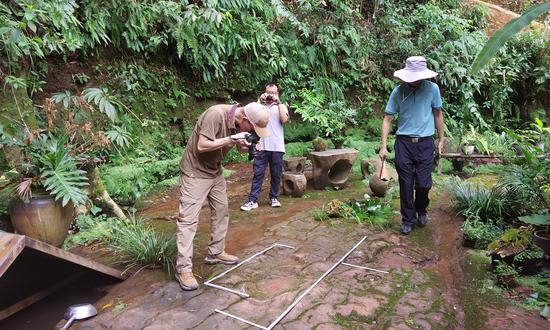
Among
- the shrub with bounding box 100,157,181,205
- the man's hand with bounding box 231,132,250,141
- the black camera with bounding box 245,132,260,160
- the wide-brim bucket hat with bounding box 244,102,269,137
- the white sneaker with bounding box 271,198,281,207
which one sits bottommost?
the white sneaker with bounding box 271,198,281,207

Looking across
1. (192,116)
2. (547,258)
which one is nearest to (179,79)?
(192,116)

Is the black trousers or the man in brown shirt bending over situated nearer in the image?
the man in brown shirt bending over

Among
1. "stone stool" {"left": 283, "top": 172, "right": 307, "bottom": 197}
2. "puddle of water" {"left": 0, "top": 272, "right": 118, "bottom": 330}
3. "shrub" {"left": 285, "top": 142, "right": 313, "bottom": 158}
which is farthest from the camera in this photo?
"shrub" {"left": 285, "top": 142, "right": 313, "bottom": 158}

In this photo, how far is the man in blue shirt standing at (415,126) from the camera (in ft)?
14.6

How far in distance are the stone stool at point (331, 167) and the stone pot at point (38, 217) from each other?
13.4ft

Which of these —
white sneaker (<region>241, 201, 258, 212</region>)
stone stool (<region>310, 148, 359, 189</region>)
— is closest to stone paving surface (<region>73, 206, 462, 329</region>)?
white sneaker (<region>241, 201, 258, 212</region>)

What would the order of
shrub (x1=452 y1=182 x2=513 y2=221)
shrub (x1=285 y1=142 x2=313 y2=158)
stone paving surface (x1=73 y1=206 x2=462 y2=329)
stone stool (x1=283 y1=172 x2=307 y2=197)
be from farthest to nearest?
1. shrub (x1=285 y1=142 x2=313 y2=158)
2. stone stool (x1=283 y1=172 x2=307 y2=197)
3. shrub (x1=452 y1=182 x2=513 y2=221)
4. stone paving surface (x1=73 y1=206 x2=462 y2=329)

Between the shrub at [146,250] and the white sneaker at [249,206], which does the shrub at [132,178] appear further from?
the shrub at [146,250]

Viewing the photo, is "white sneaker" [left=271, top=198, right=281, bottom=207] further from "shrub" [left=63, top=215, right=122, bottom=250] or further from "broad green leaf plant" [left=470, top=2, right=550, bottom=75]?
"broad green leaf plant" [left=470, top=2, right=550, bottom=75]

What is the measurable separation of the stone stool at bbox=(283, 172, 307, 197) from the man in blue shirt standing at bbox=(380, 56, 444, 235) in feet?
6.60

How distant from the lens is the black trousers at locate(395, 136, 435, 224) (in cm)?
451

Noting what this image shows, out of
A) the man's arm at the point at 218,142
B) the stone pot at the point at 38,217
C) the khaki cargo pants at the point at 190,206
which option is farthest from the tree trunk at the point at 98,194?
the man's arm at the point at 218,142

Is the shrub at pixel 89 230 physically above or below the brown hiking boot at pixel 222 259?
above

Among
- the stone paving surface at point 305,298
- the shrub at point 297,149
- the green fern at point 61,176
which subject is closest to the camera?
the stone paving surface at point 305,298
